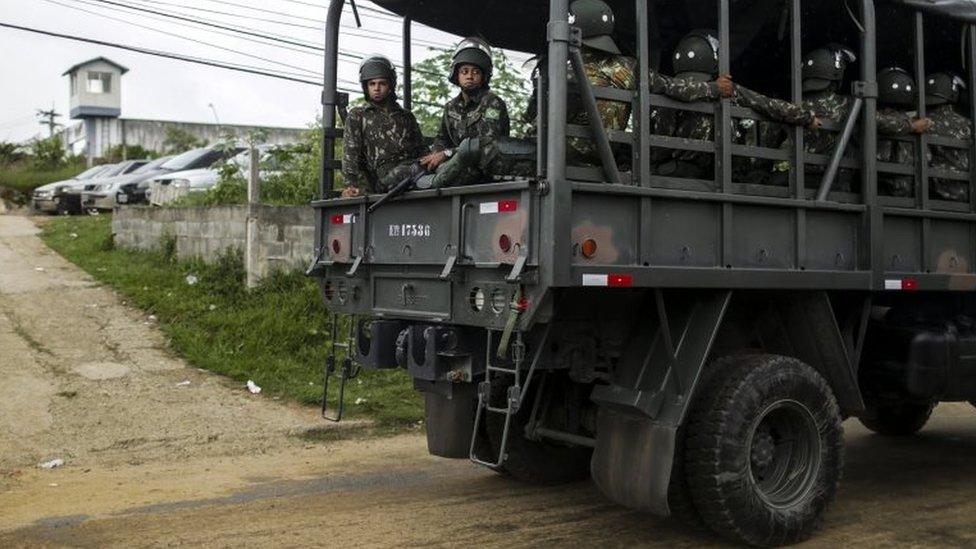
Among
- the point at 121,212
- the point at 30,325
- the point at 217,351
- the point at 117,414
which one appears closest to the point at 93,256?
the point at 121,212

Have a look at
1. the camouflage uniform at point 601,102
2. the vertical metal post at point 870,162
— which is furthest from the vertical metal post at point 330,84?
the vertical metal post at point 870,162

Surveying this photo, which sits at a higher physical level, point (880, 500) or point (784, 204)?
point (784, 204)

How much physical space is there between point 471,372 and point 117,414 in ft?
14.7

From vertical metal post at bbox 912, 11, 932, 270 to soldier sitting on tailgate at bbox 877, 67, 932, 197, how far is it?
1.6 inches

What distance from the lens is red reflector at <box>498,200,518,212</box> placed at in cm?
489

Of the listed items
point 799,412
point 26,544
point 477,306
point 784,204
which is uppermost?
point 784,204

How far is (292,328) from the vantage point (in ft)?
34.0

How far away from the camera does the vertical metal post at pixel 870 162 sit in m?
5.92

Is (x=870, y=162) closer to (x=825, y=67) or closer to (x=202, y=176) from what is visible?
(x=825, y=67)

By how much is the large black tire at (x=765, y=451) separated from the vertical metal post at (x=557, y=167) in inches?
46.2

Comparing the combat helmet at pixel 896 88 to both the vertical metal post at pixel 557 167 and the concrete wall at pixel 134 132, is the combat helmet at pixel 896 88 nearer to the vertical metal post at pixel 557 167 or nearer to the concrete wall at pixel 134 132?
the vertical metal post at pixel 557 167

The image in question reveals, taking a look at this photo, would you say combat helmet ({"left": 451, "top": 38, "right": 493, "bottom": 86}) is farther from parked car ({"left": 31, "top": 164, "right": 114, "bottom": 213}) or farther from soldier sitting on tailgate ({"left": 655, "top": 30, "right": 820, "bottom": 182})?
parked car ({"left": 31, "top": 164, "right": 114, "bottom": 213})

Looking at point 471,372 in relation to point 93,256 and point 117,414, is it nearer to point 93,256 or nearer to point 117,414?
point 117,414

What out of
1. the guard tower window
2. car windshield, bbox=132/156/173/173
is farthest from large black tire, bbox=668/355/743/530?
the guard tower window
